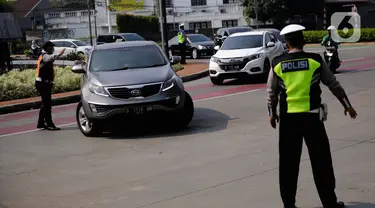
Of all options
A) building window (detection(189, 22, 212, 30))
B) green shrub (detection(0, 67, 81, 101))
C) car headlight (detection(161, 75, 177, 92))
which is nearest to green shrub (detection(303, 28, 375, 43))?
building window (detection(189, 22, 212, 30))

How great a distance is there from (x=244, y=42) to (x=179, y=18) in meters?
47.3

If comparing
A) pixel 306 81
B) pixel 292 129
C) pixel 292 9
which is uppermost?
pixel 306 81

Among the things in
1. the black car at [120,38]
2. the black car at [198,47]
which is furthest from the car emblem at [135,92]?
the black car at [198,47]

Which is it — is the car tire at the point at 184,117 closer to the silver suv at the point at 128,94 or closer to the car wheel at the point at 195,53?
the silver suv at the point at 128,94

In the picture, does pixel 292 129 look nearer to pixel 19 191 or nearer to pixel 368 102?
pixel 19 191

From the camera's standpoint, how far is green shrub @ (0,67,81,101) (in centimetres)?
1859

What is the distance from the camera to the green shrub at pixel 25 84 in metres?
18.6

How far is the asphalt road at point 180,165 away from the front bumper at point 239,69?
17.4 ft

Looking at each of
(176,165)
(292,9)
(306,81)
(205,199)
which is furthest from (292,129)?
(292,9)

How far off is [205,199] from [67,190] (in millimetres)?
1878

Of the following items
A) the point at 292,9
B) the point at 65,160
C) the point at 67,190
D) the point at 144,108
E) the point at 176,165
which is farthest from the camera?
the point at 292,9

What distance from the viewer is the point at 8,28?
28.5 meters

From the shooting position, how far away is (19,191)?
782 centimetres

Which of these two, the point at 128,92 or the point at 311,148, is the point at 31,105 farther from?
the point at 311,148
